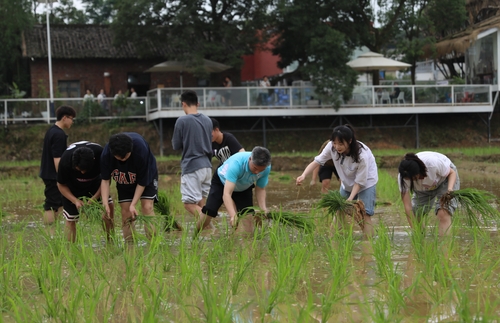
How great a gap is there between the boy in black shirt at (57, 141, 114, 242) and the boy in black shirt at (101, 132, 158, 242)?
0.42 feet

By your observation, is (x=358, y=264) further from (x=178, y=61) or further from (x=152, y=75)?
(x=152, y=75)

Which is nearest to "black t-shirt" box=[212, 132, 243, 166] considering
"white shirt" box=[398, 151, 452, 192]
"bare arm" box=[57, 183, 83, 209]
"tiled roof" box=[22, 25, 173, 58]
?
"bare arm" box=[57, 183, 83, 209]

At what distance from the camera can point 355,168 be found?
7410mm

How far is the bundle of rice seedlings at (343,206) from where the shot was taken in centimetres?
714

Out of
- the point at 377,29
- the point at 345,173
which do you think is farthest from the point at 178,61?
the point at 345,173

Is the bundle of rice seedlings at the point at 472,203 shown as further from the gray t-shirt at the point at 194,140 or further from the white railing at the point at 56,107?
the white railing at the point at 56,107

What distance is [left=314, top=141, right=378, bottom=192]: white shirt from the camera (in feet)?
24.2

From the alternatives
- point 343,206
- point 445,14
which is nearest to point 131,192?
point 343,206

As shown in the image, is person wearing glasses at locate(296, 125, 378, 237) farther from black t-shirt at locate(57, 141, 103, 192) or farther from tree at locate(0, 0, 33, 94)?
tree at locate(0, 0, 33, 94)

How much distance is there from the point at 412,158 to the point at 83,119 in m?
18.3

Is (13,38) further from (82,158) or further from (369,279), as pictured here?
(369,279)

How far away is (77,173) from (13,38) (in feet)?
75.4

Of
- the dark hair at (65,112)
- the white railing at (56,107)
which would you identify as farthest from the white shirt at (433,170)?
the white railing at (56,107)

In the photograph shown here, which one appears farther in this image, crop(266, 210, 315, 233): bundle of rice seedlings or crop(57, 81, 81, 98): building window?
crop(57, 81, 81, 98): building window
